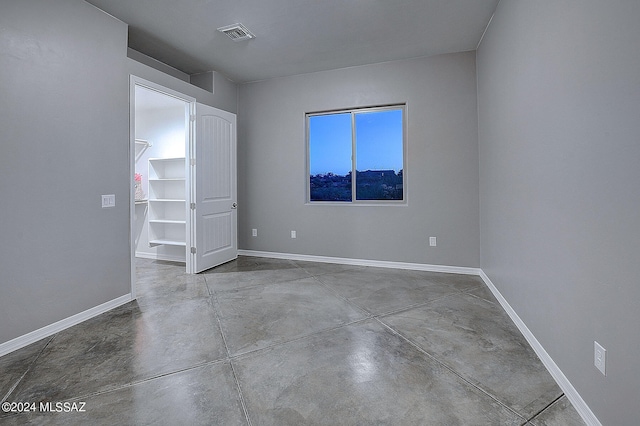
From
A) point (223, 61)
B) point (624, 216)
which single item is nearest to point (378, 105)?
point (223, 61)

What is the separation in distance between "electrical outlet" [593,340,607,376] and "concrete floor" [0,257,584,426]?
0.32 meters

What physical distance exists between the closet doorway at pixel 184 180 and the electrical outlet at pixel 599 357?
3978 mm

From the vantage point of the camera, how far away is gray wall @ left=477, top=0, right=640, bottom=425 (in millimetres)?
1196

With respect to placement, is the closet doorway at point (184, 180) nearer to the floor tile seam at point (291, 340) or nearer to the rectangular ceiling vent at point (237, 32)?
the rectangular ceiling vent at point (237, 32)

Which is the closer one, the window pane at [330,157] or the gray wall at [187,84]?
the gray wall at [187,84]

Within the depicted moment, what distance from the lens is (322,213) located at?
15.5 feet

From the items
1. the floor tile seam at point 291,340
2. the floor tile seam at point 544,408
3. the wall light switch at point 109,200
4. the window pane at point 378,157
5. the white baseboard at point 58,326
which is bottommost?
the floor tile seam at point 544,408

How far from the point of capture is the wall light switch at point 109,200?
113 inches

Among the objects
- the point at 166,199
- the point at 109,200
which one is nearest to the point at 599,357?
the point at 109,200

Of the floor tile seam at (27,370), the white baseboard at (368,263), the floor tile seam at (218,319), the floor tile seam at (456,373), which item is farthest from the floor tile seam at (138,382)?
the white baseboard at (368,263)

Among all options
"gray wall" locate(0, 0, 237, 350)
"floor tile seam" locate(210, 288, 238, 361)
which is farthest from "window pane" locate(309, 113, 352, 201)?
"gray wall" locate(0, 0, 237, 350)

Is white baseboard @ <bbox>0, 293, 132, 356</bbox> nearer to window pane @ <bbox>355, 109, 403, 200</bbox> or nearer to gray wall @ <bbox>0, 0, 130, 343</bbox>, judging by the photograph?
gray wall @ <bbox>0, 0, 130, 343</bbox>

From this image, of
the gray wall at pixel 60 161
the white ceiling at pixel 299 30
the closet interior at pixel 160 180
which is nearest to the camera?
the gray wall at pixel 60 161

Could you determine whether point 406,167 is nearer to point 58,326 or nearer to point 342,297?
point 342,297
